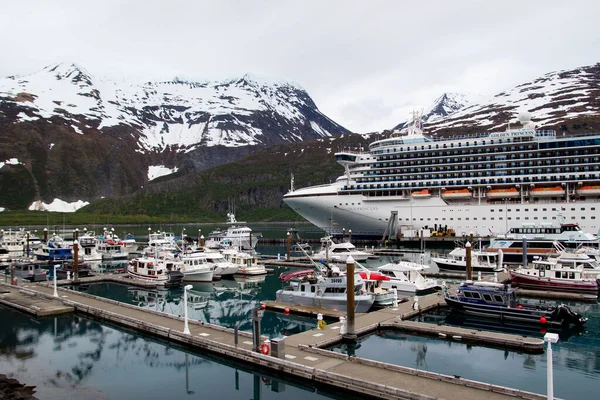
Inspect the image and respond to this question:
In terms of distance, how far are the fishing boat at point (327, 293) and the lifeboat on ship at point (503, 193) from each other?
5221 centimetres

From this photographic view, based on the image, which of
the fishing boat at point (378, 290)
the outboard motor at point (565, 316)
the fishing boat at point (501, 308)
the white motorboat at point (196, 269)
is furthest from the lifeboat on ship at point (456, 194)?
the outboard motor at point (565, 316)

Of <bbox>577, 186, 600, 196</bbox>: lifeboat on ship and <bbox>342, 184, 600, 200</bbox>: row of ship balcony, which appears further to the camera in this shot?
<bbox>342, 184, 600, 200</bbox>: row of ship balcony

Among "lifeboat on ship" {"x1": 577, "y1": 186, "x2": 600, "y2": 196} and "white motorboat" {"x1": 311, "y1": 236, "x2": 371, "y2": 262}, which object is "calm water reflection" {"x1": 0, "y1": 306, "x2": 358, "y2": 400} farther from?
"lifeboat on ship" {"x1": 577, "y1": 186, "x2": 600, "y2": 196}

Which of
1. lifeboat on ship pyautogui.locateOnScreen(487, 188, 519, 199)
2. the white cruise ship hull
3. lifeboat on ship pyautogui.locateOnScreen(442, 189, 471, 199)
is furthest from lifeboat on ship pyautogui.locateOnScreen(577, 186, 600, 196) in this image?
lifeboat on ship pyautogui.locateOnScreen(442, 189, 471, 199)

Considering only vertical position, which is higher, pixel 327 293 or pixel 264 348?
pixel 327 293

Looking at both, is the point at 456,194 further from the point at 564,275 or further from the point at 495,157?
the point at 564,275

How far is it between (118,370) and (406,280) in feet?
78.0

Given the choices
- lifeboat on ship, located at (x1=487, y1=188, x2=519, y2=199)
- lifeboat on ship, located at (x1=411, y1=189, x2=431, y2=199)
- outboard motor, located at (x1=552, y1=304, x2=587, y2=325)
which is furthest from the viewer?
lifeboat on ship, located at (x1=411, y1=189, x2=431, y2=199)

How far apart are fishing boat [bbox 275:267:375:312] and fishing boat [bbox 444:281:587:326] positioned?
18.3ft

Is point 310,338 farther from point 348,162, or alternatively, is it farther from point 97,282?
point 348,162

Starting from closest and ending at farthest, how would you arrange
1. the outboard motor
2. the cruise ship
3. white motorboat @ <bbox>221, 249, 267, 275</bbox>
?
the outboard motor, white motorboat @ <bbox>221, 249, 267, 275</bbox>, the cruise ship

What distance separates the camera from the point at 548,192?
249 feet

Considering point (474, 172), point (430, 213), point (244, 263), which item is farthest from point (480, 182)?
point (244, 263)

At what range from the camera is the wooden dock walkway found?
16.9 meters
